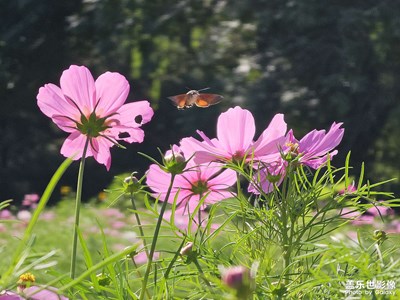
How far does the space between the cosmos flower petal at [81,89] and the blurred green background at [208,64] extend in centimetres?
589

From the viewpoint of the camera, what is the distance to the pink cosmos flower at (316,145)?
Result: 2.76ft

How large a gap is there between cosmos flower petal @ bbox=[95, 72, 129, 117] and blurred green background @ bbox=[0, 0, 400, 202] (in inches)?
232

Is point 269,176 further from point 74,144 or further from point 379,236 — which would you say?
point 74,144

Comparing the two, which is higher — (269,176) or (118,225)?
(269,176)

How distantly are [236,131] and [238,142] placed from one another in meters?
0.01

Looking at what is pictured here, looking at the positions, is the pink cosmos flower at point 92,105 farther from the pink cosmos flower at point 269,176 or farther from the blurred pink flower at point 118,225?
the blurred pink flower at point 118,225

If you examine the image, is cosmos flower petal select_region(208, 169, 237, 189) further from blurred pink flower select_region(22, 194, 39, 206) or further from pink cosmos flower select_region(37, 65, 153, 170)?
blurred pink flower select_region(22, 194, 39, 206)

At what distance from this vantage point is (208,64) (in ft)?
24.7

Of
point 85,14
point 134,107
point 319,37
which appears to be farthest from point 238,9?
point 134,107

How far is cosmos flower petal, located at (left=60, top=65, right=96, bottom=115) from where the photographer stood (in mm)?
852

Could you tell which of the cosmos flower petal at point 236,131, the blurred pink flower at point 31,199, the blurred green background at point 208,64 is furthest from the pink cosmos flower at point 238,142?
the blurred green background at point 208,64

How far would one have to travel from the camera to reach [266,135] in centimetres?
85

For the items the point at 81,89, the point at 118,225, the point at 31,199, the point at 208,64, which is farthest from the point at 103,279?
the point at 208,64

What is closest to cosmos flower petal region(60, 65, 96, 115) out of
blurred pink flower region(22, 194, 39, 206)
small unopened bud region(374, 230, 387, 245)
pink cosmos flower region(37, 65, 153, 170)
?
pink cosmos flower region(37, 65, 153, 170)
